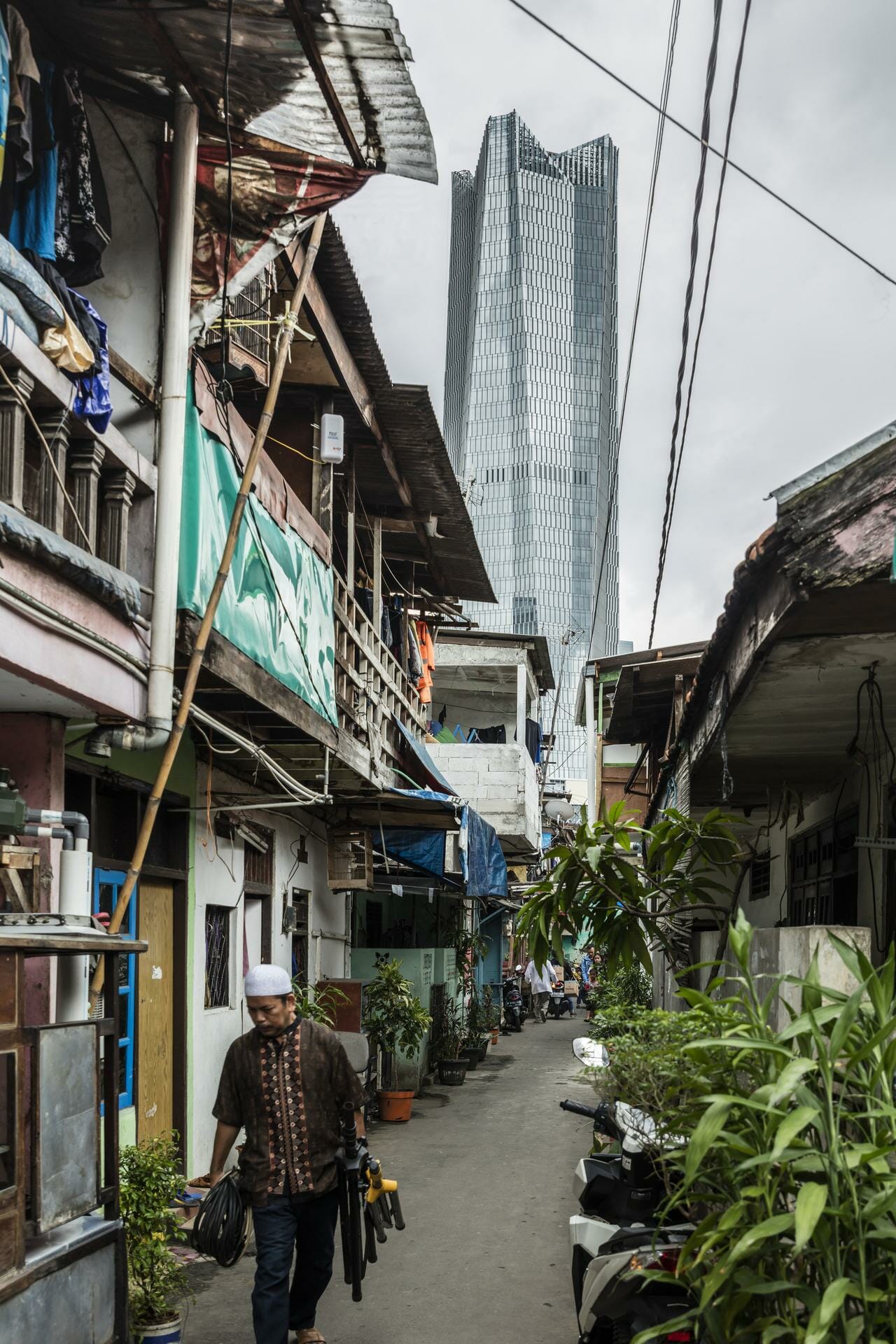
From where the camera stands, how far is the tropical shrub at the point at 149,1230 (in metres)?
5.64

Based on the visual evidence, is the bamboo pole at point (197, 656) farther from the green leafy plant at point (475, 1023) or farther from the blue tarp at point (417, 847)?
the green leafy plant at point (475, 1023)

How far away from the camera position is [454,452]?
35125 mm

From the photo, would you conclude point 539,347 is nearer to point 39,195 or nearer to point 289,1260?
point 39,195

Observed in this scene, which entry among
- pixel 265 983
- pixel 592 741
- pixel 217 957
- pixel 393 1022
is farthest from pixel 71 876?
pixel 592 741

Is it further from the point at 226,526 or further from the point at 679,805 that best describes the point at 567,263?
the point at 226,526

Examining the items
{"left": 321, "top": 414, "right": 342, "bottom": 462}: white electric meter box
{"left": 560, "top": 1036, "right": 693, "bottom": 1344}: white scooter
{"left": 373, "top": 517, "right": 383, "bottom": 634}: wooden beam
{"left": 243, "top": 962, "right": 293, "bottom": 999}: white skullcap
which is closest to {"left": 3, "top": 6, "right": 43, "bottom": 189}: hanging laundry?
{"left": 243, "top": 962, "right": 293, "bottom": 999}: white skullcap

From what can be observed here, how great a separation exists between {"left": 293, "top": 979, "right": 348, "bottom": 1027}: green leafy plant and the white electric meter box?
4.55 metres

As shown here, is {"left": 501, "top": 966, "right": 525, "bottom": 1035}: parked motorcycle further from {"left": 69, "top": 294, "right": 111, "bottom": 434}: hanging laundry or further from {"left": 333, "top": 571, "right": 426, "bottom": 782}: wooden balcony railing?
{"left": 69, "top": 294, "right": 111, "bottom": 434}: hanging laundry

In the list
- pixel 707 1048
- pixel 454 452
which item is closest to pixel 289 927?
pixel 707 1048

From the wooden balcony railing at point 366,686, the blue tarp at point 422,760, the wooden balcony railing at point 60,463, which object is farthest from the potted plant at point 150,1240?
the blue tarp at point 422,760

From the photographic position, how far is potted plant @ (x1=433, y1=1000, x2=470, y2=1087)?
1814 cm

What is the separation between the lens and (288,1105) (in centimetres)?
565

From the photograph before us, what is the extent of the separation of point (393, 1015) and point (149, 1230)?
919 centimetres

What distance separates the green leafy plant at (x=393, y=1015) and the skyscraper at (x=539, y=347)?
5.85 meters
